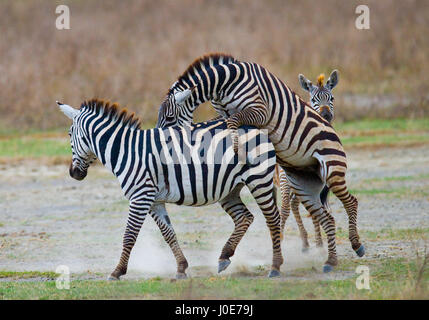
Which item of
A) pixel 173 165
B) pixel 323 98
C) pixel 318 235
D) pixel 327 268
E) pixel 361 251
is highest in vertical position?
pixel 323 98

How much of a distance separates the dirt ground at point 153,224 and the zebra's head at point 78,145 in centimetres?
124

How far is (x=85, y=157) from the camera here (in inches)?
368

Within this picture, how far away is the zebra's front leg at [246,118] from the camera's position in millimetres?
8812

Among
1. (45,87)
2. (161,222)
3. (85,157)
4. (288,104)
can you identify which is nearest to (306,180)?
(288,104)

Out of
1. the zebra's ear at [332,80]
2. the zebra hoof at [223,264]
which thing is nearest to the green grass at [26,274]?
the zebra hoof at [223,264]

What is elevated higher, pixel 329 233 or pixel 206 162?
pixel 206 162

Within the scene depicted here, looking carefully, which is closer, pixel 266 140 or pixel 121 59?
pixel 266 140

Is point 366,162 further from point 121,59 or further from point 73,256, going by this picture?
point 121,59

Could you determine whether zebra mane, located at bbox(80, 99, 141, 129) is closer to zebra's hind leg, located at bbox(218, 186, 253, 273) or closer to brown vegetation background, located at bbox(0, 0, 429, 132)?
zebra's hind leg, located at bbox(218, 186, 253, 273)

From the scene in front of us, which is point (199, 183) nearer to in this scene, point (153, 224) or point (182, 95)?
point (182, 95)

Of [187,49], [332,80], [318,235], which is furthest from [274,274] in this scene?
[187,49]

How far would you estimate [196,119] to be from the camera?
19.6m

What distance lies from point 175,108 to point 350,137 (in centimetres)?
1040

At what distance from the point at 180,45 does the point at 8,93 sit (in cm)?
549
